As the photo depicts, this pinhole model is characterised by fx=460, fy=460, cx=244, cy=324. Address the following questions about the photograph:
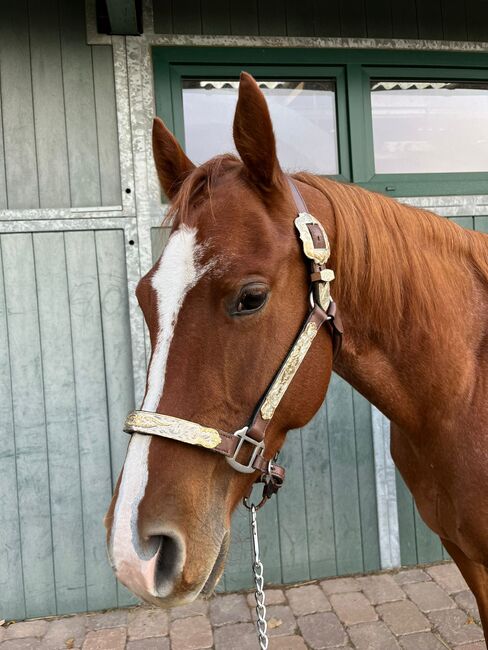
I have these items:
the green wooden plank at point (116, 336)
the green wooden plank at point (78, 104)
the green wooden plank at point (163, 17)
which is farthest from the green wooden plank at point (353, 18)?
the green wooden plank at point (116, 336)

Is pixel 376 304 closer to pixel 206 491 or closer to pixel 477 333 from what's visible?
pixel 477 333

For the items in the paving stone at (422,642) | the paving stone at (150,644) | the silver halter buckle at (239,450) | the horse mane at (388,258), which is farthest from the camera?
the paving stone at (150,644)

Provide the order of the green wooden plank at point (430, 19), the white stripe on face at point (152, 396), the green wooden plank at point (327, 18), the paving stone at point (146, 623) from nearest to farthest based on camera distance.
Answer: the white stripe on face at point (152, 396) → the paving stone at point (146, 623) → the green wooden plank at point (327, 18) → the green wooden plank at point (430, 19)

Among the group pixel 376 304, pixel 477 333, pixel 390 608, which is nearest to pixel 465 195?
pixel 477 333

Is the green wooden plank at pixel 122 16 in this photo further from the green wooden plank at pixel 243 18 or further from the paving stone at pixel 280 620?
the paving stone at pixel 280 620

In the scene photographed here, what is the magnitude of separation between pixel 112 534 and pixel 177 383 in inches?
13.5

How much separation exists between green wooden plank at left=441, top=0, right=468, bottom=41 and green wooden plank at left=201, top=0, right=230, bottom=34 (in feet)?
4.84

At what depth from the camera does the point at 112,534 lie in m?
0.97

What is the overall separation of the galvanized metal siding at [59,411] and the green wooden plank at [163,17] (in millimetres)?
1284

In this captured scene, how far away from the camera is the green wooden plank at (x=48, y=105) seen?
277 cm

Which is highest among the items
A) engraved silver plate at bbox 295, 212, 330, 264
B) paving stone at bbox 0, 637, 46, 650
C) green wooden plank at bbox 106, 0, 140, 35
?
green wooden plank at bbox 106, 0, 140, 35

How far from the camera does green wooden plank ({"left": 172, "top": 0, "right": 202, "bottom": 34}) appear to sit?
2.85m

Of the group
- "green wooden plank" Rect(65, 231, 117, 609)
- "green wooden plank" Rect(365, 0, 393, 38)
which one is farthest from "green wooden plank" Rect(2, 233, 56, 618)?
"green wooden plank" Rect(365, 0, 393, 38)

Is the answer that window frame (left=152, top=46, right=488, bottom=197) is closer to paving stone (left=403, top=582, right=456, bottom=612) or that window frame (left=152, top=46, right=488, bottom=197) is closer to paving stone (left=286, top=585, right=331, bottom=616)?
paving stone (left=403, top=582, right=456, bottom=612)
